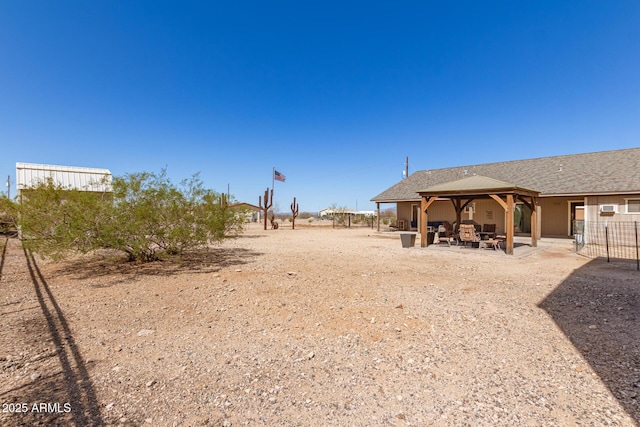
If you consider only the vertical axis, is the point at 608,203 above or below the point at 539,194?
below

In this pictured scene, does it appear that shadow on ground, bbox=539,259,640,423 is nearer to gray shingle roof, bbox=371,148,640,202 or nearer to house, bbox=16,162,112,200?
gray shingle roof, bbox=371,148,640,202

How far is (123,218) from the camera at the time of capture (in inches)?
293

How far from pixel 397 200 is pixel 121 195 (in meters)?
17.1

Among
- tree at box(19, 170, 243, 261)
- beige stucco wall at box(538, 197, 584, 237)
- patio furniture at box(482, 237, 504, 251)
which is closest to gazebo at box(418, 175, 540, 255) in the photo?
patio furniture at box(482, 237, 504, 251)

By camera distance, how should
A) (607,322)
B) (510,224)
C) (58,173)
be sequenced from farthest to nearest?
1. (58,173)
2. (510,224)
3. (607,322)

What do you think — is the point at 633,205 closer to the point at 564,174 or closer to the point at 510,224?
the point at 564,174

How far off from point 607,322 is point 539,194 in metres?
12.4

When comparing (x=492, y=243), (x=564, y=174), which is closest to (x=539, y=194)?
(x=564, y=174)

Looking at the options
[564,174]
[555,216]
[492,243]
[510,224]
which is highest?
[564,174]

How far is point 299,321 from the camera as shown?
4305mm

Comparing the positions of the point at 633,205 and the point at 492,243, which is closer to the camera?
the point at 492,243

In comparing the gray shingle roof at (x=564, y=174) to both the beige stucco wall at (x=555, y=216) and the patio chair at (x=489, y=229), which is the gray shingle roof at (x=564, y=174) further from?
the patio chair at (x=489, y=229)

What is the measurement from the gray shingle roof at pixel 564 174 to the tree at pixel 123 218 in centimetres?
1527

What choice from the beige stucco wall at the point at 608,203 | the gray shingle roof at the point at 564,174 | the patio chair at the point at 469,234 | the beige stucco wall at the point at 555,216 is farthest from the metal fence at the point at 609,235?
the patio chair at the point at 469,234
